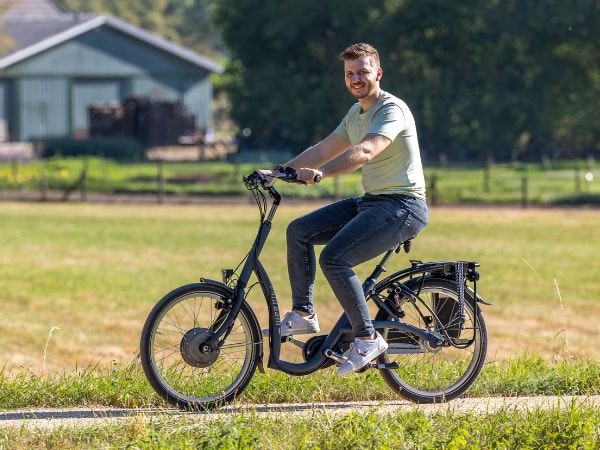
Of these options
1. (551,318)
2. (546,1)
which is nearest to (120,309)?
(551,318)

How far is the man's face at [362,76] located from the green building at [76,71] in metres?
53.8

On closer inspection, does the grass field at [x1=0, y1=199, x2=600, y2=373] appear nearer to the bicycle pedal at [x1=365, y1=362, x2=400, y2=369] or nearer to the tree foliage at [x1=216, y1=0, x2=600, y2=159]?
the bicycle pedal at [x1=365, y1=362, x2=400, y2=369]

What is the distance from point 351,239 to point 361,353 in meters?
0.62

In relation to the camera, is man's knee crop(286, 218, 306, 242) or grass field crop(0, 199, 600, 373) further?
grass field crop(0, 199, 600, 373)

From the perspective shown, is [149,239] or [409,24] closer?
[149,239]

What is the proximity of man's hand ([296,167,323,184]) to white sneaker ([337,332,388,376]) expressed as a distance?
958 mm

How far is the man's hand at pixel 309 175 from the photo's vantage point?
276 inches

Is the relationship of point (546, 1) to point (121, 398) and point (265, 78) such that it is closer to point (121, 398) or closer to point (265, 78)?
point (265, 78)

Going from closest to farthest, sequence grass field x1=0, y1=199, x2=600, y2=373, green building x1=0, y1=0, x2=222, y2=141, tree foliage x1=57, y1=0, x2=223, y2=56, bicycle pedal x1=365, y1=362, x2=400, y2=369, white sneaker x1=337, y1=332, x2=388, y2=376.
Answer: white sneaker x1=337, y1=332, x2=388, y2=376, bicycle pedal x1=365, y1=362, x2=400, y2=369, grass field x1=0, y1=199, x2=600, y2=373, green building x1=0, y1=0, x2=222, y2=141, tree foliage x1=57, y1=0, x2=223, y2=56

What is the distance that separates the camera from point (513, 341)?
17188 mm

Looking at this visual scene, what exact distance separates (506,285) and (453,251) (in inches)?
204

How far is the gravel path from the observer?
6.87m

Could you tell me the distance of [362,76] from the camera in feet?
23.9

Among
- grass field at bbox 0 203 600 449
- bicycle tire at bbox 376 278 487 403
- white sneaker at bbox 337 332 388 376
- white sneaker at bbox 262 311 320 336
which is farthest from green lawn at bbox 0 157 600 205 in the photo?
white sneaker at bbox 337 332 388 376
